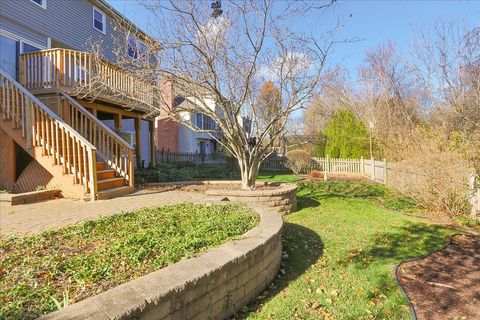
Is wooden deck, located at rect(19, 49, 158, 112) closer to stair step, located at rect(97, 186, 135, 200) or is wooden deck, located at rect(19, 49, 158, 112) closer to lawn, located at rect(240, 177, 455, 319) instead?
stair step, located at rect(97, 186, 135, 200)

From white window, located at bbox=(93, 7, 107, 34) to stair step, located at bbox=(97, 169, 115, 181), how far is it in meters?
9.08

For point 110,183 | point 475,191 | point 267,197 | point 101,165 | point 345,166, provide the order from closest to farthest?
point 267,197 → point 475,191 → point 110,183 → point 101,165 → point 345,166

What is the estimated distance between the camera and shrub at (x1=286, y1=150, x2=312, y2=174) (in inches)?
751

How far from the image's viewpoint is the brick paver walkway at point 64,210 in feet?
15.0

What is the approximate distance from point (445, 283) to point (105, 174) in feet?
24.8

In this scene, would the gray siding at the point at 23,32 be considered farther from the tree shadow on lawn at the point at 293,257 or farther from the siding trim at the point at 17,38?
the tree shadow on lawn at the point at 293,257

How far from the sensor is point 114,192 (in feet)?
24.4

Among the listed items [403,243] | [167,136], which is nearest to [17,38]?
[403,243]

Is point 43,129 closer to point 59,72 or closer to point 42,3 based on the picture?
point 59,72

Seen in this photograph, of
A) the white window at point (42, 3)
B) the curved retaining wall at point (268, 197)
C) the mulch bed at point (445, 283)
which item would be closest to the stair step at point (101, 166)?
the curved retaining wall at point (268, 197)

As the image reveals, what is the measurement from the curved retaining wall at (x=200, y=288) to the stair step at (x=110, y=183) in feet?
16.4

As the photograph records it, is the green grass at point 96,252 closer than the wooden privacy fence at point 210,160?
Yes

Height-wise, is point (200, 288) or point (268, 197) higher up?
point (268, 197)

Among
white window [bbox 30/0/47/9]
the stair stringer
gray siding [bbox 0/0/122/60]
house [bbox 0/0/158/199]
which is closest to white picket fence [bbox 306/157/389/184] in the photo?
house [bbox 0/0/158/199]
